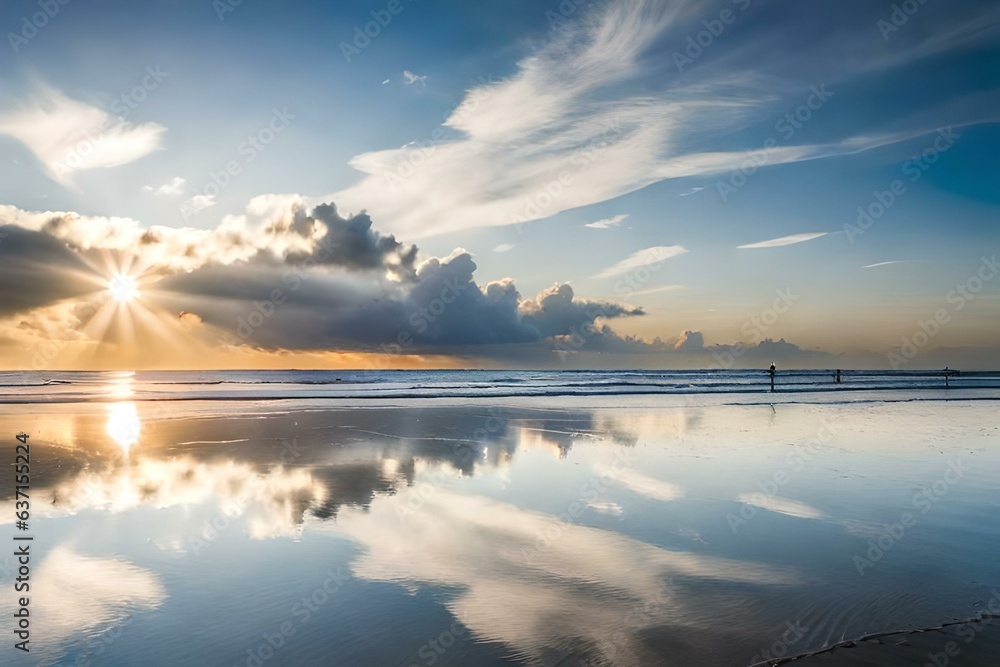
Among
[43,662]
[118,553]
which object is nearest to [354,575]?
[43,662]

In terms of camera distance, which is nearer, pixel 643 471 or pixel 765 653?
pixel 765 653

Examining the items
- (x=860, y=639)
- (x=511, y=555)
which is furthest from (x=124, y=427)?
(x=860, y=639)

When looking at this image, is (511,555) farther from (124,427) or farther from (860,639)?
(124,427)

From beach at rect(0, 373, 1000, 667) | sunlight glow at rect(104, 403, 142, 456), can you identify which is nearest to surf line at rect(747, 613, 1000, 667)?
beach at rect(0, 373, 1000, 667)

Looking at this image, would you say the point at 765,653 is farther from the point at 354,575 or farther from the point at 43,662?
the point at 43,662

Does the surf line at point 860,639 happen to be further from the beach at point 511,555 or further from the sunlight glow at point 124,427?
the sunlight glow at point 124,427

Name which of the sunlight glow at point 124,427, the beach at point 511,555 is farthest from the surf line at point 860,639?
the sunlight glow at point 124,427

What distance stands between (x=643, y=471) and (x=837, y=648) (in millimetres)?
9064

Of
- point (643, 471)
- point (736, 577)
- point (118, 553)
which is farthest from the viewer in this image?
point (643, 471)

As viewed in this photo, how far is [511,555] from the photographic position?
8.71 metres

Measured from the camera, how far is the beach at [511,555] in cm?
595

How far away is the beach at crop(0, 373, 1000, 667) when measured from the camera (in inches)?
234

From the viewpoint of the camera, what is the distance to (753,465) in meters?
15.7

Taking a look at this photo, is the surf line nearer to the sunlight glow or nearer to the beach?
the beach
